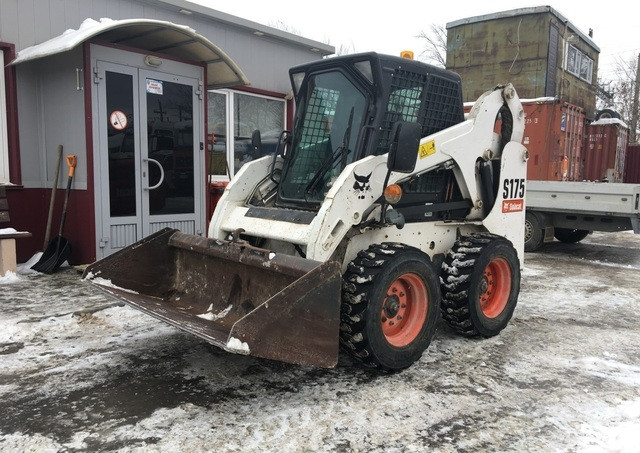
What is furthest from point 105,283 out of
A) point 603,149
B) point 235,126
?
point 603,149

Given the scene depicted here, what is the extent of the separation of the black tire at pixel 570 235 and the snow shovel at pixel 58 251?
901 cm

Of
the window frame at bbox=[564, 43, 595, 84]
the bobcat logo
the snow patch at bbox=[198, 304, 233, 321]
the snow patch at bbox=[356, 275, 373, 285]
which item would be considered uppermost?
the window frame at bbox=[564, 43, 595, 84]

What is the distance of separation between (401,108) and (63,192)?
476cm

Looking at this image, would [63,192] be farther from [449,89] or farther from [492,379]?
[492,379]

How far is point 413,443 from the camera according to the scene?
9.31 ft

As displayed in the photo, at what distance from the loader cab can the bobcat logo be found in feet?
0.95

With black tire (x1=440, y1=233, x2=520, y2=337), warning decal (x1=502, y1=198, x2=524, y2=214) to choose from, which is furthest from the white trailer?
black tire (x1=440, y1=233, x2=520, y2=337)

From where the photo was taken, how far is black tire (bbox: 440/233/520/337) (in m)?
4.30

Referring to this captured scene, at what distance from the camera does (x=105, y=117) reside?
6488 millimetres

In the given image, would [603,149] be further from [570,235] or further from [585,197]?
[585,197]

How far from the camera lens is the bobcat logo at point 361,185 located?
371 cm

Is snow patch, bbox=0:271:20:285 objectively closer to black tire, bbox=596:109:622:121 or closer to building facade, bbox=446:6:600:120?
building facade, bbox=446:6:600:120

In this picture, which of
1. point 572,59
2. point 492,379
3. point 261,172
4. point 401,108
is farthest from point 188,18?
point 572,59

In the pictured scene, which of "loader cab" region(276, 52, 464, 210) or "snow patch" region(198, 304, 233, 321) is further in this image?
"loader cab" region(276, 52, 464, 210)
